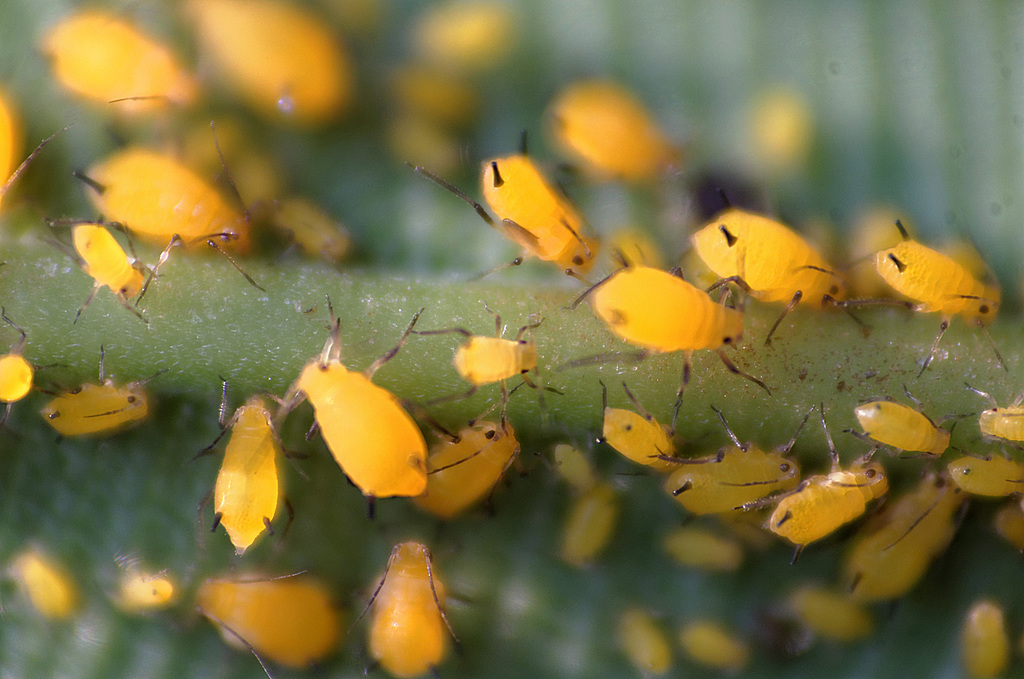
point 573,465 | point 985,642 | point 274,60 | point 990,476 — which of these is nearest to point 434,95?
point 274,60

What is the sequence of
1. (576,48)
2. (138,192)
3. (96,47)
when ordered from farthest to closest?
1. (576,48)
2. (96,47)
3. (138,192)

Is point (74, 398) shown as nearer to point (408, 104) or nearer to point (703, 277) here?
point (408, 104)

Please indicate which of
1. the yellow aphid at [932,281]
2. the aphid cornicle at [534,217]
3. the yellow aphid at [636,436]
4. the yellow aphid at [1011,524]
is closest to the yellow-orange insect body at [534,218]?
the aphid cornicle at [534,217]

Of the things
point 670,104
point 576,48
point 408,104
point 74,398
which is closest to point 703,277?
point 670,104

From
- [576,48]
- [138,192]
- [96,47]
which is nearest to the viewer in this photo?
[138,192]

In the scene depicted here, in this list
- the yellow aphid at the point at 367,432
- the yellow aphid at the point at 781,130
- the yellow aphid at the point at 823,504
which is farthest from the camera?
the yellow aphid at the point at 781,130

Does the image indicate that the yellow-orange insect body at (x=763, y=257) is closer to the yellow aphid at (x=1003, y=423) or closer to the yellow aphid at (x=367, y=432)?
the yellow aphid at (x=1003, y=423)
